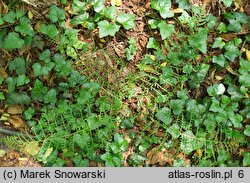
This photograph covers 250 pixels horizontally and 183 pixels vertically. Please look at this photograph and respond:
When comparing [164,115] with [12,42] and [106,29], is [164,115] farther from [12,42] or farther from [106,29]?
[12,42]

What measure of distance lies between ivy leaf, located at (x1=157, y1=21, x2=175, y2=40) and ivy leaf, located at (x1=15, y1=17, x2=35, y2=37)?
3.01 ft

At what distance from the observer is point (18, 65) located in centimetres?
388

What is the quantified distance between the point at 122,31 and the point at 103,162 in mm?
962

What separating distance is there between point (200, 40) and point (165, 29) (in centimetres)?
26

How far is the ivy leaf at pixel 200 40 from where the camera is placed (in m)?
3.88

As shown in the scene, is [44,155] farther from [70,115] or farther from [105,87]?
[105,87]

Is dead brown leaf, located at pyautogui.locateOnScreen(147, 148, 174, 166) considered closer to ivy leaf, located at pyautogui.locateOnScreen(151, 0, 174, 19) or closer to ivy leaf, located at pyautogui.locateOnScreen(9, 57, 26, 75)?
ivy leaf, located at pyautogui.locateOnScreen(151, 0, 174, 19)

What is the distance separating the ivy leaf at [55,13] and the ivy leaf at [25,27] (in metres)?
0.16

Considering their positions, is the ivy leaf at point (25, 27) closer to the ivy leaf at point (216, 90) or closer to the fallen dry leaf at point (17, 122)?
the fallen dry leaf at point (17, 122)

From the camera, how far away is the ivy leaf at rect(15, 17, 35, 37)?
382 centimetres

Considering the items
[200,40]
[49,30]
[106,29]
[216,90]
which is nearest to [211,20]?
[200,40]

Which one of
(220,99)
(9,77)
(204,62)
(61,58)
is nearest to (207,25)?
(204,62)

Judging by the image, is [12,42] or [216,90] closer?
[12,42]

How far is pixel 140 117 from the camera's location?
13.0 ft
